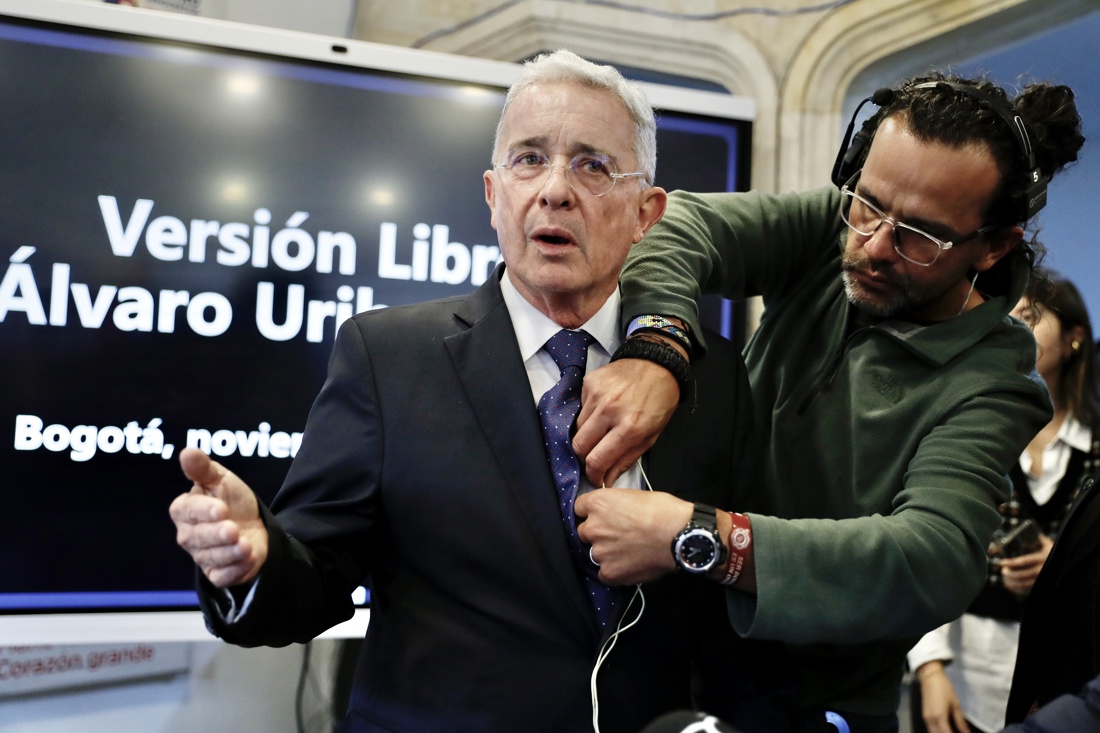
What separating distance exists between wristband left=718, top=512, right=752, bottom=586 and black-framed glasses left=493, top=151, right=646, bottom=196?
57 centimetres

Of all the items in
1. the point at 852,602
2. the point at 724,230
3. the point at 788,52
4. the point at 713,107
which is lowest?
the point at 852,602

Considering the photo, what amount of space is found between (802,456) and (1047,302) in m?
1.53

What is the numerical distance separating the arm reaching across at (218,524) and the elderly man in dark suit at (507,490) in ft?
0.16

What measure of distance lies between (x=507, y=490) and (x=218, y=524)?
0.44 m

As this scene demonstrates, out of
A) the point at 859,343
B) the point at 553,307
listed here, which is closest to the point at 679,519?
the point at 553,307

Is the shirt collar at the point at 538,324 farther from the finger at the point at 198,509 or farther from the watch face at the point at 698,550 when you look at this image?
the finger at the point at 198,509

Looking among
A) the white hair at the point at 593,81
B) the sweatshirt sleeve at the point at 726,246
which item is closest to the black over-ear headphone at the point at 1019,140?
the sweatshirt sleeve at the point at 726,246

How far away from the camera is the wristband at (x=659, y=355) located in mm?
1454

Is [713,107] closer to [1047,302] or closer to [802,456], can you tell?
[1047,302]

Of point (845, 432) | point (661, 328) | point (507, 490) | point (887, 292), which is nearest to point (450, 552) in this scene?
point (507, 490)

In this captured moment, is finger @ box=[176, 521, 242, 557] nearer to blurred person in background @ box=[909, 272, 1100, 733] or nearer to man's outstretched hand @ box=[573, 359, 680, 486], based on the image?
man's outstretched hand @ box=[573, 359, 680, 486]

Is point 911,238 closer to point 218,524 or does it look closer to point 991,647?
point 218,524

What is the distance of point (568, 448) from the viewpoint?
4.76ft

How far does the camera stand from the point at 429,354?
4.88ft
